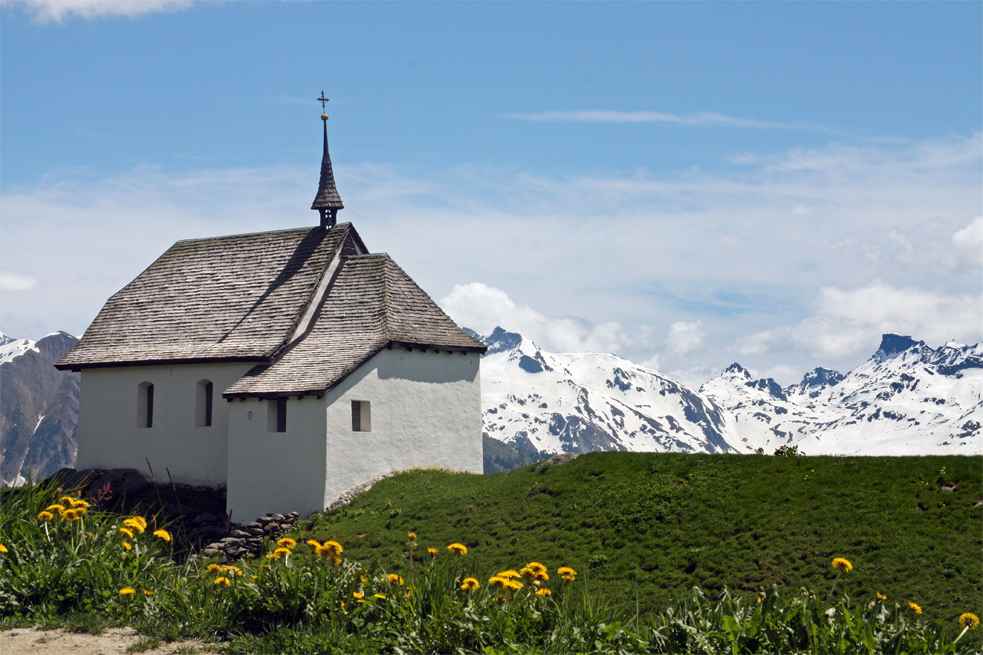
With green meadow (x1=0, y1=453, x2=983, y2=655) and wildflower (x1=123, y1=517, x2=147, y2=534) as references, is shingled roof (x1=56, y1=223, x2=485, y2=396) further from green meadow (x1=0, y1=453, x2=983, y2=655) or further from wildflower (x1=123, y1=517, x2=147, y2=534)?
wildflower (x1=123, y1=517, x2=147, y2=534)

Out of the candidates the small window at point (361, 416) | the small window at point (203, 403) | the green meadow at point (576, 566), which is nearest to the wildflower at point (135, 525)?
the green meadow at point (576, 566)

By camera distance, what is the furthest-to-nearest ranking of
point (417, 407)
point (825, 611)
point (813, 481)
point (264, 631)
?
point (417, 407), point (813, 481), point (264, 631), point (825, 611)

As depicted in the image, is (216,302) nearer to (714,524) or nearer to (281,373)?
(281,373)

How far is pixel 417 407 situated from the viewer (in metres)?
35.4

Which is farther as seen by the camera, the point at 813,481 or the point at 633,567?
the point at 813,481

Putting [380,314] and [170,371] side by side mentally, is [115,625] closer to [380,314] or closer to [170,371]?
[380,314]

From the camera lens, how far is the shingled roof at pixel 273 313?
34.8m

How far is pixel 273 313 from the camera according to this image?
37344mm

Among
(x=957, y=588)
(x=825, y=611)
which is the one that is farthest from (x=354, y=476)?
(x=825, y=611)

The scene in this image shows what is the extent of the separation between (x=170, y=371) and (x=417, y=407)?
32.7 feet

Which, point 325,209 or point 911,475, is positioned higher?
point 325,209

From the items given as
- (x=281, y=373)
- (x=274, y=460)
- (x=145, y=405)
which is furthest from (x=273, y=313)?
(x=274, y=460)

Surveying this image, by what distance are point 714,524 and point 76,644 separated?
615 inches

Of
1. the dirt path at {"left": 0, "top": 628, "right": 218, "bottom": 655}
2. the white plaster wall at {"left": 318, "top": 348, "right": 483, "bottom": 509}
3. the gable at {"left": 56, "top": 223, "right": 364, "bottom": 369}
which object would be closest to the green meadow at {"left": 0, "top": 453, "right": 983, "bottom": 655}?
the dirt path at {"left": 0, "top": 628, "right": 218, "bottom": 655}
